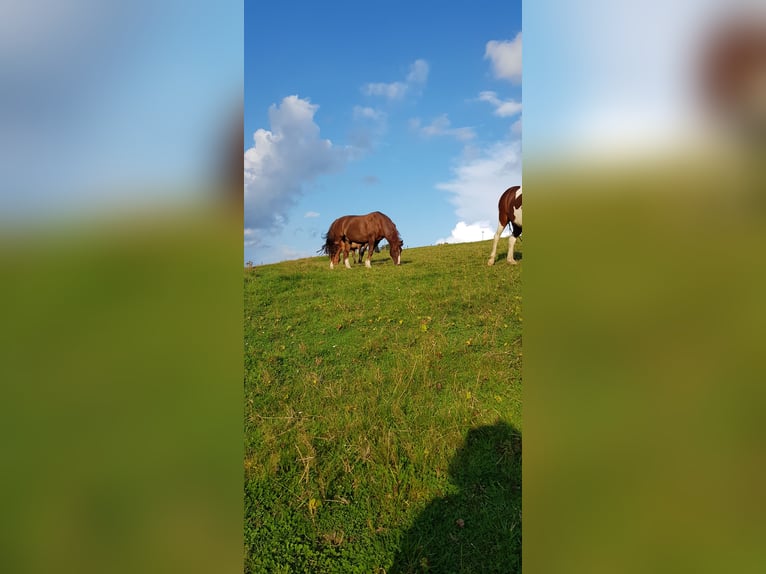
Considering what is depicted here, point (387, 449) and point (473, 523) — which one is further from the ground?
point (387, 449)

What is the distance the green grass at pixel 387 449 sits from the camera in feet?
8.07

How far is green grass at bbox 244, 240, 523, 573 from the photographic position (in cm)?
246

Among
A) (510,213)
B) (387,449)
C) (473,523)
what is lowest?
(473,523)

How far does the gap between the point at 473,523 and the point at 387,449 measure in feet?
2.54

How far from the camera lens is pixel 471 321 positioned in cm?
643

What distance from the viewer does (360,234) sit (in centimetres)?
1880

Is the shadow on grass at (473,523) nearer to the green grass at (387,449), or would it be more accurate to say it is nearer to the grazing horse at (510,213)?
the green grass at (387,449)
